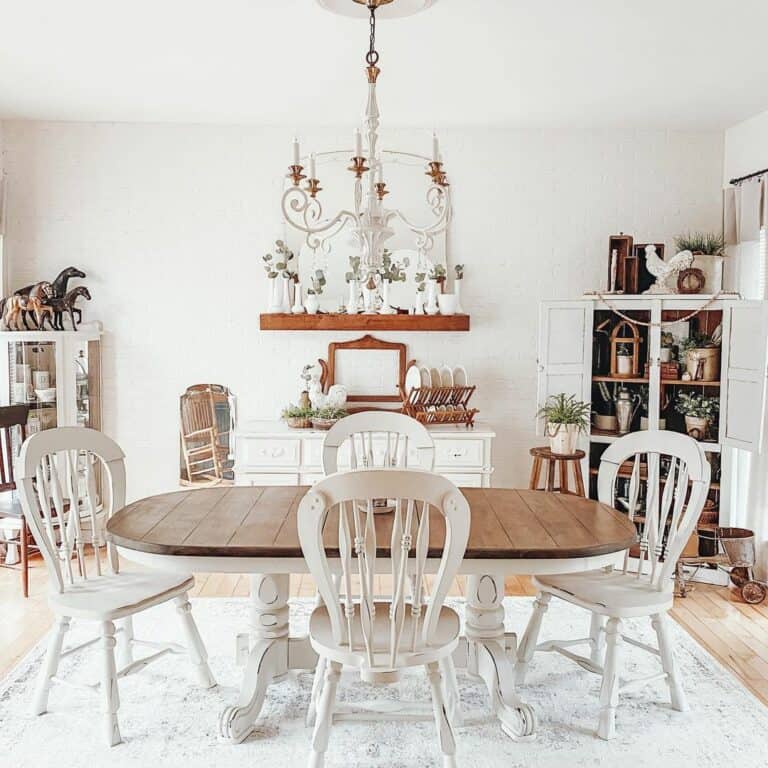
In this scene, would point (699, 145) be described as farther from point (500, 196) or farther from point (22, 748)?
point (22, 748)

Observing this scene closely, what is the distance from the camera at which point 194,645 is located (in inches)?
120

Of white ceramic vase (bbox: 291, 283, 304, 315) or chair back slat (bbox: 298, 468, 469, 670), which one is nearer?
chair back slat (bbox: 298, 468, 469, 670)

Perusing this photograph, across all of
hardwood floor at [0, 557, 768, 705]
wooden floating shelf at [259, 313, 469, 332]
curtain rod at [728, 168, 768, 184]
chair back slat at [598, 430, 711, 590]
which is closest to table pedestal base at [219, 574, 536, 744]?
chair back slat at [598, 430, 711, 590]

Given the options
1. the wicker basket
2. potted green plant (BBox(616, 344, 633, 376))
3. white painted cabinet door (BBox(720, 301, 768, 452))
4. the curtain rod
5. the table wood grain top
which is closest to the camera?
the table wood grain top

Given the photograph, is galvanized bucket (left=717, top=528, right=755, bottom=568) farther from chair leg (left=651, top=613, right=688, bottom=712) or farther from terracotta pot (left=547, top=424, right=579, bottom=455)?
chair leg (left=651, top=613, right=688, bottom=712)

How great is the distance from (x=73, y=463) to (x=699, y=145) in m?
4.03

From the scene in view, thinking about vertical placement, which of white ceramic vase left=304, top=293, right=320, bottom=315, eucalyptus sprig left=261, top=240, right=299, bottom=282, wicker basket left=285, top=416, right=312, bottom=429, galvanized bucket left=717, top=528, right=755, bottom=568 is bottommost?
galvanized bucket left=717, top=528, right=755, bottom=568

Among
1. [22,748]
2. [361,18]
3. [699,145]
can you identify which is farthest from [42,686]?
[699,145]

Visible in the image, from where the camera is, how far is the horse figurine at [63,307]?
4762mm

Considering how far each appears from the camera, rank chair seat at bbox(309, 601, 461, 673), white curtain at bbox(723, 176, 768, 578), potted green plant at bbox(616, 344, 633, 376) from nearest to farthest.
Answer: chair seat at bbox(309, 601, 461, 673)
white curtain at bbox(723, 176, 768, 578)
potted green plant at bbox(616, 344, 633, 376)

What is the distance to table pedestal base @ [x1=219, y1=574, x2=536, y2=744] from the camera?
9.30 feet

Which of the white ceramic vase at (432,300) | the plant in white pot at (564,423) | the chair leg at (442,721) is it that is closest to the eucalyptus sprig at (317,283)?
the white ceramic vase at (432,300)

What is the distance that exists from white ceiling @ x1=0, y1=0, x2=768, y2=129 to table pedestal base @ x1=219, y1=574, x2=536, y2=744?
2111 mm

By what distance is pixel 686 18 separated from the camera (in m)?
3.16
